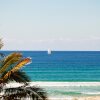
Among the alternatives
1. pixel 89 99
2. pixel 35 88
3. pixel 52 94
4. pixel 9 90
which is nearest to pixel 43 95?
pixel 35 88

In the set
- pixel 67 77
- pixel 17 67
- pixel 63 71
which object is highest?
pixel 63 71

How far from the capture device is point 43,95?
12.8m

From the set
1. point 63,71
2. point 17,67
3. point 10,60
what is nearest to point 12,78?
point 17,67

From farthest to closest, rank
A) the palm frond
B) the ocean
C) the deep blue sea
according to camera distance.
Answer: the deep blue sea
the ocean
the palm frond

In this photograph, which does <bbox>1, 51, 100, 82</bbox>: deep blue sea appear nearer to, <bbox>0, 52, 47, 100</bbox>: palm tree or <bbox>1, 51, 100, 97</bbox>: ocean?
<bbox>1, 51, 100, 97</bbox>: ocean

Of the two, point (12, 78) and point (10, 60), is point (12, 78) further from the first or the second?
point (10, 60)

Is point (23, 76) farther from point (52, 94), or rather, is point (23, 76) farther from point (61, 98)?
point (52, 94)

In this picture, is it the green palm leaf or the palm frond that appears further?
the green palm leaf

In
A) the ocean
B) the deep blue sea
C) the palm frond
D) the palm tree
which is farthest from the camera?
the deep blue sea

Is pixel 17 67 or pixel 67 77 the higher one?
pixel 67 77

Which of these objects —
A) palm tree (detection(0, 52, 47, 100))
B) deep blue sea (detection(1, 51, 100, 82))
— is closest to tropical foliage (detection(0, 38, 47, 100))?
palm tree (detection(0, 52, 47, 100))

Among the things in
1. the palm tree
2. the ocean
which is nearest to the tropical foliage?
the palm tree

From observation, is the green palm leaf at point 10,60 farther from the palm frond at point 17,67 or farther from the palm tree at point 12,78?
the palm frond at point 17,67

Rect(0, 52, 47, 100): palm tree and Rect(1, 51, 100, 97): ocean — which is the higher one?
Rect(1, 51, 100, 97): ocean
